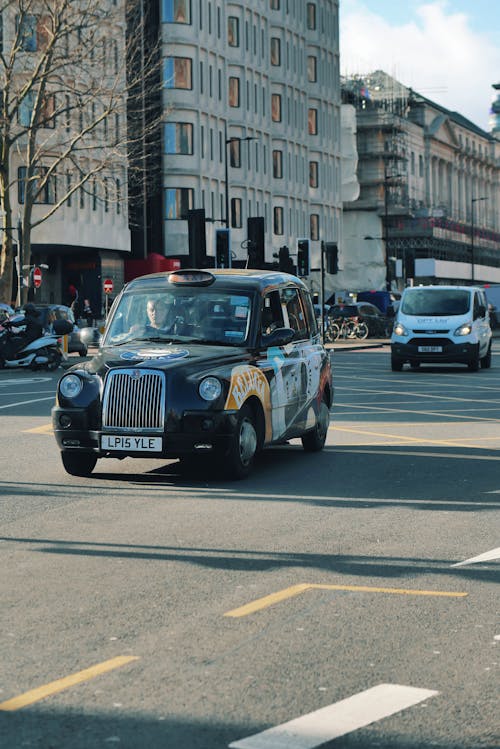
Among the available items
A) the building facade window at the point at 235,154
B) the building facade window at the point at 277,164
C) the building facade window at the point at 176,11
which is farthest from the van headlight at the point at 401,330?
the building facade window at the point at 277,164

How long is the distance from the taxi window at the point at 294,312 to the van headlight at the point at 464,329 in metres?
17.9

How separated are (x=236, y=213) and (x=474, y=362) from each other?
57442 millimetres

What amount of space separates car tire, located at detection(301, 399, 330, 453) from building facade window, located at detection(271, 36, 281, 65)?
273ft

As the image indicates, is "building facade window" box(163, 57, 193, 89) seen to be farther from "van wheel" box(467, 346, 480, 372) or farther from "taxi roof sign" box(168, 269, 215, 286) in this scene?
"taxi roof sign" box(168, 269, 215, 286)

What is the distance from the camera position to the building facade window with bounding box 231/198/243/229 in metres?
88.9

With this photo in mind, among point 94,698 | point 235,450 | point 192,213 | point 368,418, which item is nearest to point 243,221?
point 192,213

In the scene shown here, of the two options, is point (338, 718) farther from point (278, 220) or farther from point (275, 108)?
point (275, 108)

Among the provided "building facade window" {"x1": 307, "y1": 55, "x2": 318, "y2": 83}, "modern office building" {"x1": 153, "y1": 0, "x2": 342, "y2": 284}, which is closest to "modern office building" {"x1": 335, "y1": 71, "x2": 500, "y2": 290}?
"modern office building" {"x1": 153, "y1": 0, "x2": 342, "y2": 284}

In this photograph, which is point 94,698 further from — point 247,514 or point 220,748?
point 247,514

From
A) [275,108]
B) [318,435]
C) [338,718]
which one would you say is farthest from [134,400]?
[275,108]

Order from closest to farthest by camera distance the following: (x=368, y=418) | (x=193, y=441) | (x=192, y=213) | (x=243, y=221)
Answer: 1. (x=193, y=441)
2. (x=368, y=418)
3. (x=192, y=213)
4. (x=243, y=221)

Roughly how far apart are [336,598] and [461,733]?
2381mm

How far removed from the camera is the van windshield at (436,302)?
109 ft

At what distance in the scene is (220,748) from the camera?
480cm
